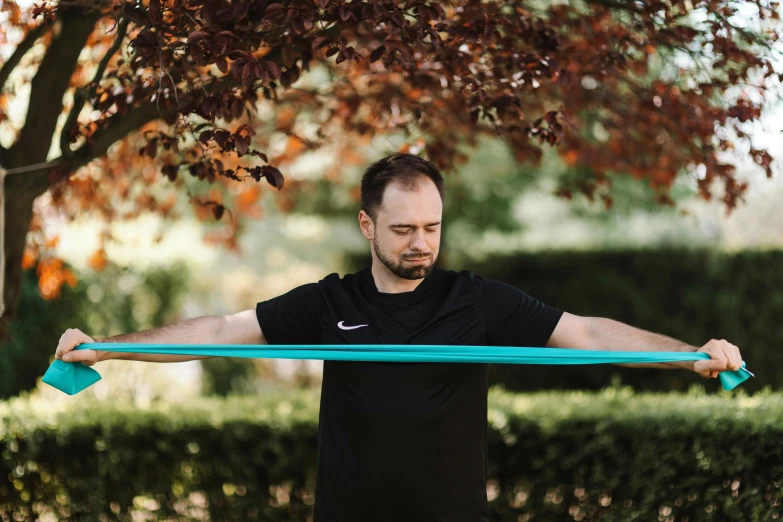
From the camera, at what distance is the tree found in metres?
3.45

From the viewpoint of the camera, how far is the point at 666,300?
342 inches

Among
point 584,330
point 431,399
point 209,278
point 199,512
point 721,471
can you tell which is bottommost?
point 199,512

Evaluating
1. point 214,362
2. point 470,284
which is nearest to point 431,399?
point 470,284

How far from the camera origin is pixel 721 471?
439cm

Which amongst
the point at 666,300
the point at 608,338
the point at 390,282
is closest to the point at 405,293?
the point at 390,282

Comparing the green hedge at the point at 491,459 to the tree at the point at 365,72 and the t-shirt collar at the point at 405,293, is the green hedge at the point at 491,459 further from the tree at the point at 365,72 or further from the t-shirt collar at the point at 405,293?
the t-shirt collar at the point at 405,293

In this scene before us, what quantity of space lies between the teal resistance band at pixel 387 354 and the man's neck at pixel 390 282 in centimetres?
27

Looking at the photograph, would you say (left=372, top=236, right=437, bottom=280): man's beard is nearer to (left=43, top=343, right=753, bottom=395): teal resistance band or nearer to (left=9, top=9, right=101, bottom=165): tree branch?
(left=43, top=343, right=753, bottom=395): teal resistance band

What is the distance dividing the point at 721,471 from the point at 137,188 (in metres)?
6.22

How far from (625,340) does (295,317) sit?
1.25 meters

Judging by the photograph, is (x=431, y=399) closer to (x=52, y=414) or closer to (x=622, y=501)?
(x=622, y=501)

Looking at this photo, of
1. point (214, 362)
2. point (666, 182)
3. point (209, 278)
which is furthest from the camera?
point (209, 278)

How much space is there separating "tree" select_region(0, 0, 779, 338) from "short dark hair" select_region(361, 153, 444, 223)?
52 centimetres

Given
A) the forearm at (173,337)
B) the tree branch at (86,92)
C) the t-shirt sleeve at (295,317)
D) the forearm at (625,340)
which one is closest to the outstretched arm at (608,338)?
the forearm at (625,340)
